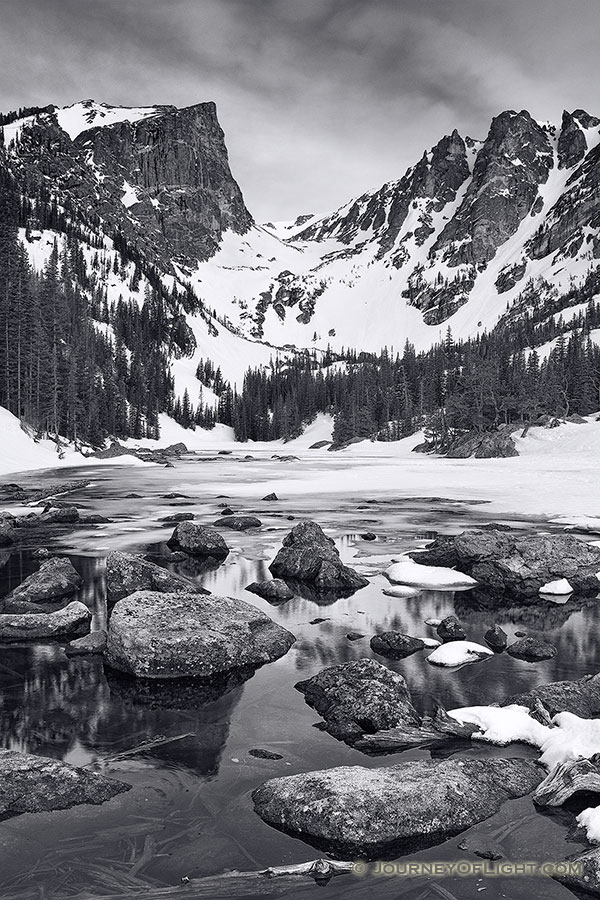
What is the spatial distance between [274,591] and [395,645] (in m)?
4.60

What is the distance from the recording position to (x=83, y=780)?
257 inches

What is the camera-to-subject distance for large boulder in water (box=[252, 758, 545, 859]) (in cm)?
569

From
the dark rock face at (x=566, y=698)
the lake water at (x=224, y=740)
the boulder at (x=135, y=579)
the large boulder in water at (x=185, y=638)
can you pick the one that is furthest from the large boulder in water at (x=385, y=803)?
the boulder at (x=135, y=579)

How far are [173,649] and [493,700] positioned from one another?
209 inches

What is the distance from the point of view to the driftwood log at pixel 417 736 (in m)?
7.62

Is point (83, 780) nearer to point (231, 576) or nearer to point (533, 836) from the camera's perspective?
point (533, 836)

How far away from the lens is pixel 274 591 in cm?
1484

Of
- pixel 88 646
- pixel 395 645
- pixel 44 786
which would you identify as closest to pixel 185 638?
pixel 88 646

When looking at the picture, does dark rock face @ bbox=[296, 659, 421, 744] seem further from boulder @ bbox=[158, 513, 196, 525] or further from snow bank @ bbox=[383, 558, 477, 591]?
boulder @ bbox=[158, 513, 196, 525]

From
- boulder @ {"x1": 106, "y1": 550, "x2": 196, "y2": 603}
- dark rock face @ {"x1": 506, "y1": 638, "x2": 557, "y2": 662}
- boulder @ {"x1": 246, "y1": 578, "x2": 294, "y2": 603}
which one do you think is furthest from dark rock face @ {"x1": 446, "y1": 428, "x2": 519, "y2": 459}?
dark rock face @ {"x1": 506, "y1": 638, "x2": 557, "y2": 662}

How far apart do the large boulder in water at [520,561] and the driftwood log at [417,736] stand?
7998mm

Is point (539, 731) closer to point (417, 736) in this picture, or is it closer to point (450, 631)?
point (417, 736)

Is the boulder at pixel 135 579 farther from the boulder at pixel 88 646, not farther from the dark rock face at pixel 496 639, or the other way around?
the dark rock face at pixel 496 639

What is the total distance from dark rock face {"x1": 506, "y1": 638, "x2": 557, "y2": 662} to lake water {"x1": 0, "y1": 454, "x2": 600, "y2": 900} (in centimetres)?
22
